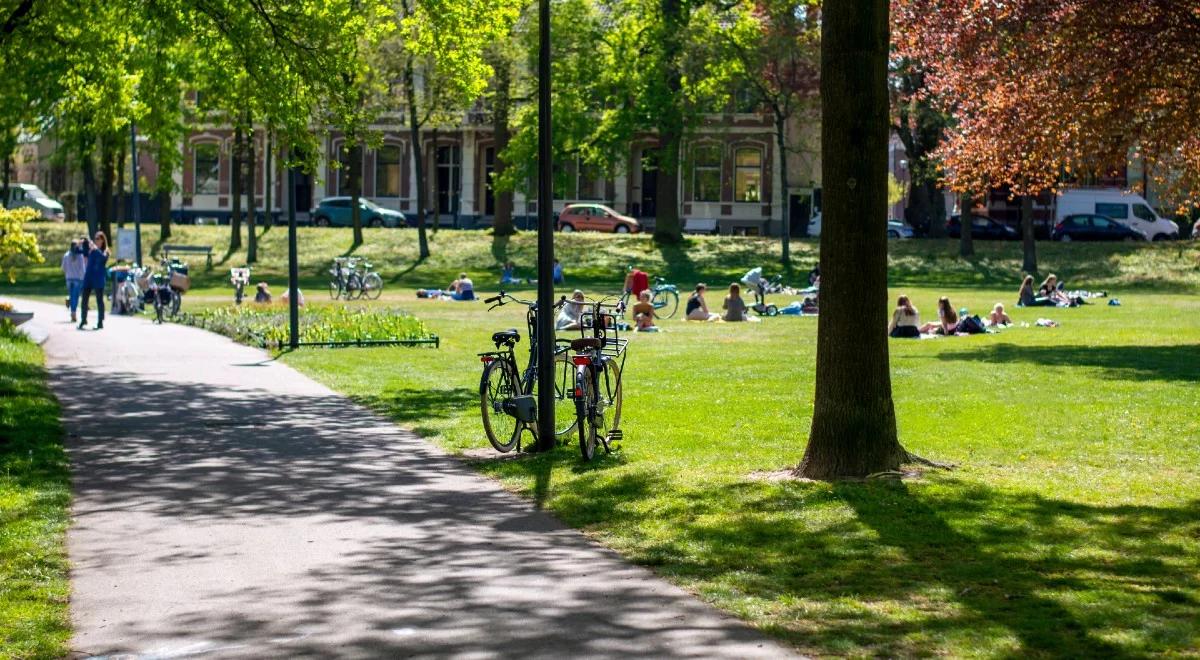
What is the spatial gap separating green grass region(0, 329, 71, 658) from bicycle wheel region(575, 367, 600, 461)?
378 cm

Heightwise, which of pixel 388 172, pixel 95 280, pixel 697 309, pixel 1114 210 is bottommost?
pixel 697 309

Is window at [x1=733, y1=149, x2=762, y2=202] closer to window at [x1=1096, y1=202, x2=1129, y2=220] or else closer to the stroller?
window at [x1=1096, y1=202, x2=1129, y2=220]

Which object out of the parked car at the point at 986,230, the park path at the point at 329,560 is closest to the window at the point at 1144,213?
the parked car at the point at 986,230

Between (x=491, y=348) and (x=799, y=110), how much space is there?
3523 centimetres

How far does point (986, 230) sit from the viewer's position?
68125 millimetres

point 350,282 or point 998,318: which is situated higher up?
point 350,282

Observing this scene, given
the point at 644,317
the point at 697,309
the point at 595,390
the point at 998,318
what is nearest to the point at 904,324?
the point at 998,318

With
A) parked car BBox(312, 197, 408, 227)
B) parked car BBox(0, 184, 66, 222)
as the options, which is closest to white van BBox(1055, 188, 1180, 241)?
parked car BBox(312, 197, 408, 227)

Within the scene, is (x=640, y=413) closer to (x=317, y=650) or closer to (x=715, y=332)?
(x=317, y=650)

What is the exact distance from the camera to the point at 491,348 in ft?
87.8

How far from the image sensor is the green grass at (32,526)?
24.5 ft

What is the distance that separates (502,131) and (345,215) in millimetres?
12709

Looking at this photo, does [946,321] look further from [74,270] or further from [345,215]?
[345,215]

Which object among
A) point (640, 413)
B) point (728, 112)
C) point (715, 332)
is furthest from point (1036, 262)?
point (640, 413)
